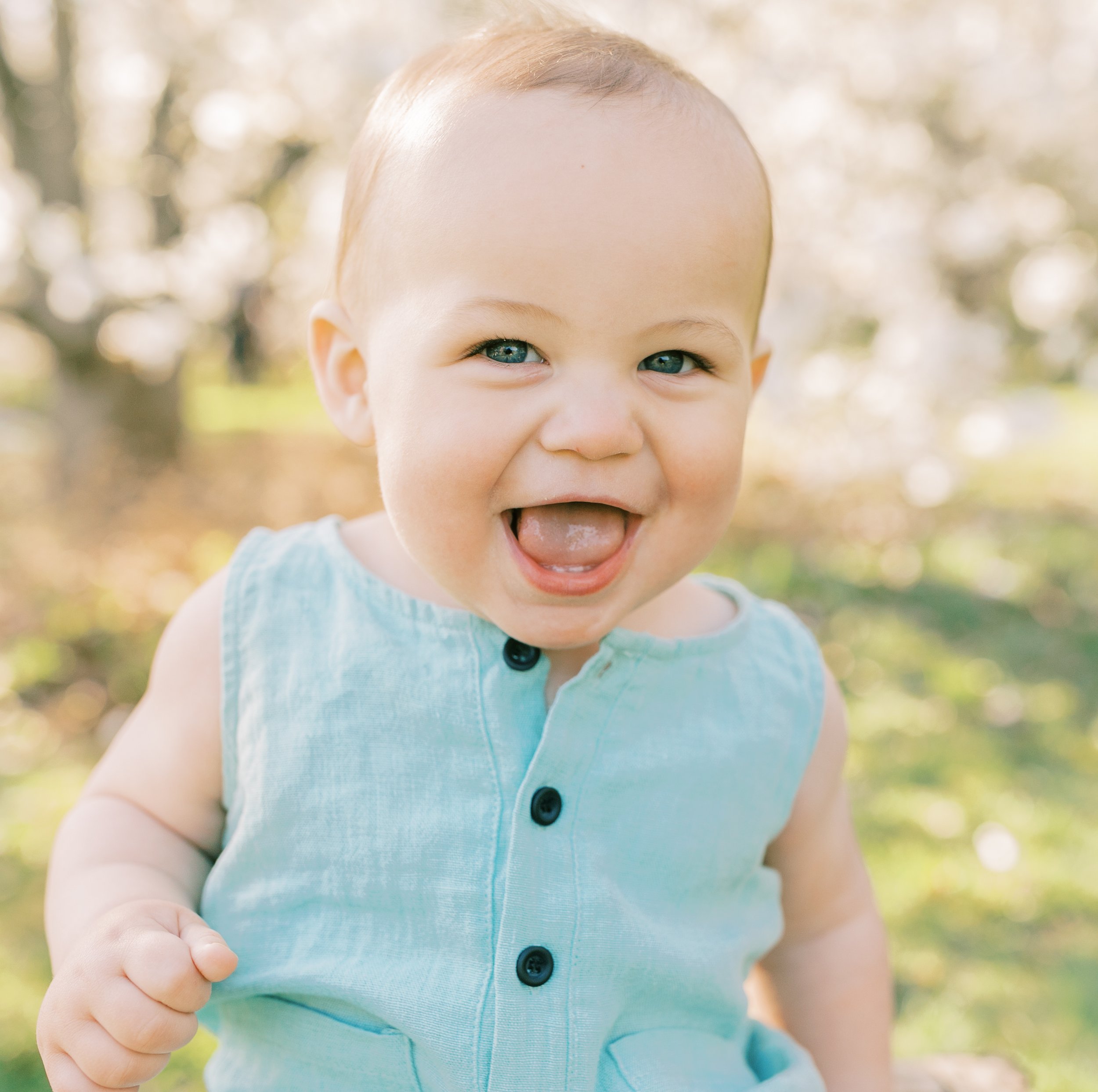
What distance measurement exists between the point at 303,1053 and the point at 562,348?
798 mm

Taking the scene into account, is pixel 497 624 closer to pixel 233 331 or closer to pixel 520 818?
pixel 520 818

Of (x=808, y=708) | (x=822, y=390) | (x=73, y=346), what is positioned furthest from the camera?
(x=822, y=390)

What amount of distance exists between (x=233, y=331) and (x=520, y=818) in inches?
443

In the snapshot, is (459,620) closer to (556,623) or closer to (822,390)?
(556,623)

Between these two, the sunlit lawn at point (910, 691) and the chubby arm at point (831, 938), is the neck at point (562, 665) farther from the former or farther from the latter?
the sunlit lawn at point (910, 691)

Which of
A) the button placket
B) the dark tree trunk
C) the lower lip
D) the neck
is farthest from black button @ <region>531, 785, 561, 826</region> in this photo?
the dark tree trunk

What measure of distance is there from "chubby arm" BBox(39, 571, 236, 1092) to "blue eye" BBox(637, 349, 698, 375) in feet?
1.87

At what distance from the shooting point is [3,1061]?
214 cm

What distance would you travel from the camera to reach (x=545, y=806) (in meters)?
1.24

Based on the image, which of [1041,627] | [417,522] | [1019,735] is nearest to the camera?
[417,522]

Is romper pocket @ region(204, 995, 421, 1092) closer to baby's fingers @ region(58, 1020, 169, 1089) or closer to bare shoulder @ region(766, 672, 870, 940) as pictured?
baby's fingers @ region(58, 1020, 169, 1089)

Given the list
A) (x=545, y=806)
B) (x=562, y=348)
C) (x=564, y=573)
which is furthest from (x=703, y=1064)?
(x=562, y=348)

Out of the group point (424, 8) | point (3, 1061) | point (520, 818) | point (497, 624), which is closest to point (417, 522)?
point (497, 624)

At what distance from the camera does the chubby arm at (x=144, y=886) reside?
1.10 metres
